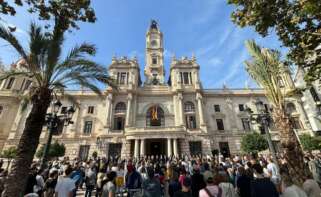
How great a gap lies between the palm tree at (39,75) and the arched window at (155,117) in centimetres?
1993

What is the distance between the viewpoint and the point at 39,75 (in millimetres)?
6770

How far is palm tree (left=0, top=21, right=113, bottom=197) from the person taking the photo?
5211mm

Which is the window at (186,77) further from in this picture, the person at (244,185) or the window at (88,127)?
the person at (244,185)

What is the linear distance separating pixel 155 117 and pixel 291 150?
69.9ft

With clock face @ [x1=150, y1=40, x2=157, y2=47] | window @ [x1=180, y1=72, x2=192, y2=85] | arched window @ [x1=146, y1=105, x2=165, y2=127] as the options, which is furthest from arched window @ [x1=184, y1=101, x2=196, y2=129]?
clock face @ [x1=150, y1=40, x2=157, y2=47]

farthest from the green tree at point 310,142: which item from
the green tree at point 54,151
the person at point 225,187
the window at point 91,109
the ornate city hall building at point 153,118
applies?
the green tree at point 54,151

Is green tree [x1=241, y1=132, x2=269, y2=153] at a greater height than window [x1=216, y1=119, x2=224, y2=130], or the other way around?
window [x1=216, y1=119, x2=224, y2=130]

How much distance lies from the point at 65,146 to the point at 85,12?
81.5 ft

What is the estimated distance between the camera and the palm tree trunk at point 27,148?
4.88 m

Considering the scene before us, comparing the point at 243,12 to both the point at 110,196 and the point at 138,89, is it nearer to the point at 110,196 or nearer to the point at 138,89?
the point at 110,196

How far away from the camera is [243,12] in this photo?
6004 millimetres

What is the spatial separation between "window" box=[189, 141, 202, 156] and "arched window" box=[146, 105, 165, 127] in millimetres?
5831

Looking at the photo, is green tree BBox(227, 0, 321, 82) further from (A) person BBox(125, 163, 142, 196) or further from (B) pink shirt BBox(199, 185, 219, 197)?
(A) person BBox(125, 163, 142, 196)

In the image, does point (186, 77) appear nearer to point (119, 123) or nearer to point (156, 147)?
point (156, 147)
